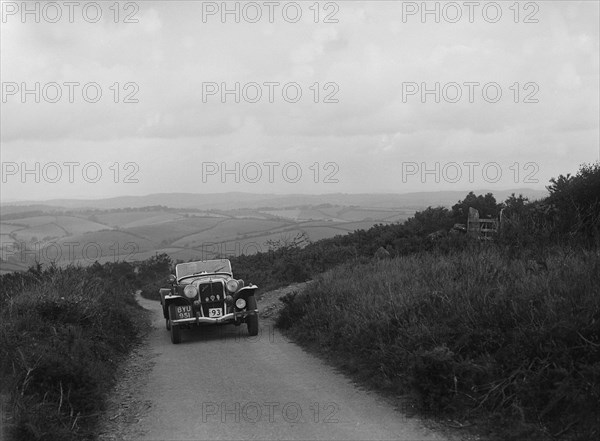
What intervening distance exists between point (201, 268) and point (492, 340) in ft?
34.7

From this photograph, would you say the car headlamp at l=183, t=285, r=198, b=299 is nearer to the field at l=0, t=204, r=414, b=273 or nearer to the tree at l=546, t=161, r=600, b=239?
the tree at l=546, t=161, r=600, b=239

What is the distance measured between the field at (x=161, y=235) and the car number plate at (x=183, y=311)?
34319 mm

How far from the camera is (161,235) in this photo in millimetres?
83250

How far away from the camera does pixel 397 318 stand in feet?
30.8

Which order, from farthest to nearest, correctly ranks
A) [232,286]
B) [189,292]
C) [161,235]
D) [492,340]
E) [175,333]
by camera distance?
[161,235] → [232,286] → [189,292] → [175,333] → [492,340]

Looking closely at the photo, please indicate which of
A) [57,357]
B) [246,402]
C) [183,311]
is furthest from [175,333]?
[246,402]

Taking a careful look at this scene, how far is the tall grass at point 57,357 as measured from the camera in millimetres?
6719

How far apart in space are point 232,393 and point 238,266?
2624 cm

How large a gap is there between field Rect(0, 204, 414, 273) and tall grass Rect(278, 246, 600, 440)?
1456 inches

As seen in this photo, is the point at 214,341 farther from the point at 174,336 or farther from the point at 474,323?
the point at 474,323

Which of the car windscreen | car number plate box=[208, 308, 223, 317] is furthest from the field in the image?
car number plate box=[208, 308, 223, 317]

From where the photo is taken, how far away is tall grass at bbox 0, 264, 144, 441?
6719 mm

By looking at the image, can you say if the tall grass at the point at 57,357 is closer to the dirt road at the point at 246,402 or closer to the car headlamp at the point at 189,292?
the dirt road at the point at 246,402

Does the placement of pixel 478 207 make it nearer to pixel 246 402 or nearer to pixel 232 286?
pixel 232 286
